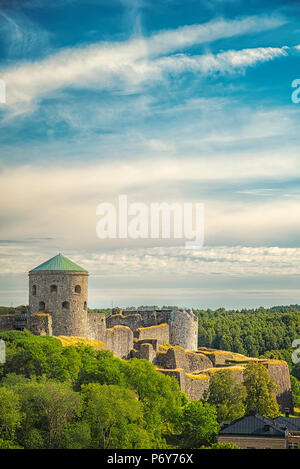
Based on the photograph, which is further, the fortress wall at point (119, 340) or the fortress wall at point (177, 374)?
the fortress wall at point (119, 340)

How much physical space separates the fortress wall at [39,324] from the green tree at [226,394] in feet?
37.2

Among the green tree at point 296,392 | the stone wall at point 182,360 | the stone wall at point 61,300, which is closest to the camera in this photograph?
the stone wall at point 61,300

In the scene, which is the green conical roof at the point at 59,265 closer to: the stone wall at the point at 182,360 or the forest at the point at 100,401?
the forest at the point at 100,401

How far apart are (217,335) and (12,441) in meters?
68.5

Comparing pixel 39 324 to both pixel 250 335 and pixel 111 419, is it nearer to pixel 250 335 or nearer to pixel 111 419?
pixel 111 419

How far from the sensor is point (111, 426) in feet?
113

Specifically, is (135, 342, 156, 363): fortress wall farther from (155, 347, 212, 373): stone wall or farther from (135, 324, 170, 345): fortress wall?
(135, 324, 170, 345): fortress wall

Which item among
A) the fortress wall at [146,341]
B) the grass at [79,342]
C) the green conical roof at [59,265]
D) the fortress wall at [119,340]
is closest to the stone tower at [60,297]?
the green conical roof at [59,265]

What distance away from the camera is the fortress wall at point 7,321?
156 feet

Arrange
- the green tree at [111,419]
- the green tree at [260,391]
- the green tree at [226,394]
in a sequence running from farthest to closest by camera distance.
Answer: the green tree at [260,391] → the green tree at [226,394] → the green tree at [111,419]

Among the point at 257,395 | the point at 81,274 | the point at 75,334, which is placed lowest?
the point at 257,395
